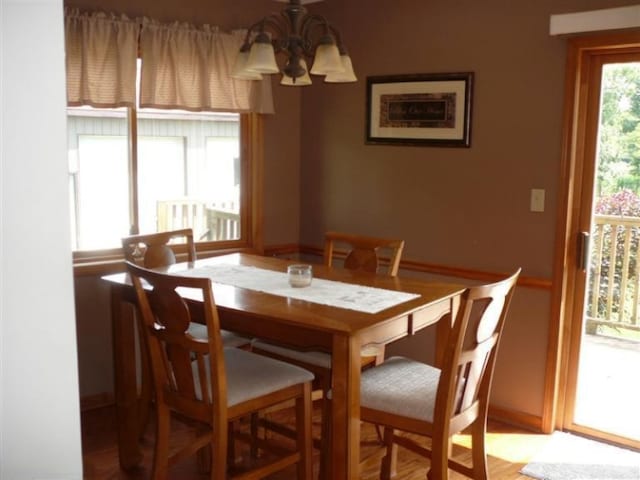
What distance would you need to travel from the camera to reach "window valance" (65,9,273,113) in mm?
3256

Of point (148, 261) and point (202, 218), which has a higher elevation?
point (202, 218)

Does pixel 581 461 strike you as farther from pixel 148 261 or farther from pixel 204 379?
pixel 148 261

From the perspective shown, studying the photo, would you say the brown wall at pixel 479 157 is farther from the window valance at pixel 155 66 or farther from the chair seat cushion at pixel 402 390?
the chair seat cushion at pixel 402 390

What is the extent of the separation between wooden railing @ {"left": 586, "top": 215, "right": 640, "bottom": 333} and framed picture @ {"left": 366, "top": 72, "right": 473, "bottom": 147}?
84cm

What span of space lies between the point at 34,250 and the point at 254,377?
1713 mm

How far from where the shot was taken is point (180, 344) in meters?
2.24

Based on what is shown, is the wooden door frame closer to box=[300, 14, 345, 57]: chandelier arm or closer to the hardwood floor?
the hardwood floor

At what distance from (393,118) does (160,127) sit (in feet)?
4.41

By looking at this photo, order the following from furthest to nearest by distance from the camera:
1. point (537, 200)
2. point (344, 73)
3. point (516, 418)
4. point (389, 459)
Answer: point (516, 418), point (537, 200), point (389, 459), point (344, 73)

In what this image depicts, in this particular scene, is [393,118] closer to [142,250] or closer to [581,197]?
[581,197]

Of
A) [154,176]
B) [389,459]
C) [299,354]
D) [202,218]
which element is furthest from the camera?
[202,218]

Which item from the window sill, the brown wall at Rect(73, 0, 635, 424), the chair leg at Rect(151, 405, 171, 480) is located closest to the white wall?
the chair leg at Rect(151, 405, 171, 480)

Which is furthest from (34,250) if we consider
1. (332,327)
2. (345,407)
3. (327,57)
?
(327,57)

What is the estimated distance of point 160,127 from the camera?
373 centimetres
